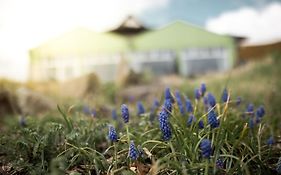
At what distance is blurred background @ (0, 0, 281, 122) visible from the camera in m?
3.93

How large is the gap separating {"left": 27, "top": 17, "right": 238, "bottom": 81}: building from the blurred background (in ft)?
0.05

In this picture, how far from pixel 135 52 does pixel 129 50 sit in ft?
0.45

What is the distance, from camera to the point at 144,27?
5.58 m

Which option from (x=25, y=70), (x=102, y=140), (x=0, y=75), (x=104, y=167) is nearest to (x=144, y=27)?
(x=25, y=70)

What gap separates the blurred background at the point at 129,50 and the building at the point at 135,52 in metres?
0.02

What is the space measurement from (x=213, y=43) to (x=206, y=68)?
2.01 feet

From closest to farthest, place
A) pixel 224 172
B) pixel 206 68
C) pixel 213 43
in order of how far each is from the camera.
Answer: pixel 224 172 → pixel 213 43 → pixel 206 68

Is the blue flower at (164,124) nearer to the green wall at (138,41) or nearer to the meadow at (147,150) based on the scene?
the meadow at (147,150)

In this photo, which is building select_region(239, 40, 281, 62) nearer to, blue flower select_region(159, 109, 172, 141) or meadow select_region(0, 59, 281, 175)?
meadow select_region(0, 59, 281, 175)

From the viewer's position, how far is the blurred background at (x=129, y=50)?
155 inches

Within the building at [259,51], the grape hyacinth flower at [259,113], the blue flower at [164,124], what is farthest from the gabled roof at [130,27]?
the blue flower at [164,124]

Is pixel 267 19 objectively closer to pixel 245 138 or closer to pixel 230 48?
pixel 230 48

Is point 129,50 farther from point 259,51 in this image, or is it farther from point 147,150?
point 147,150

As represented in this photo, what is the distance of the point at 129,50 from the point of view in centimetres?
609
